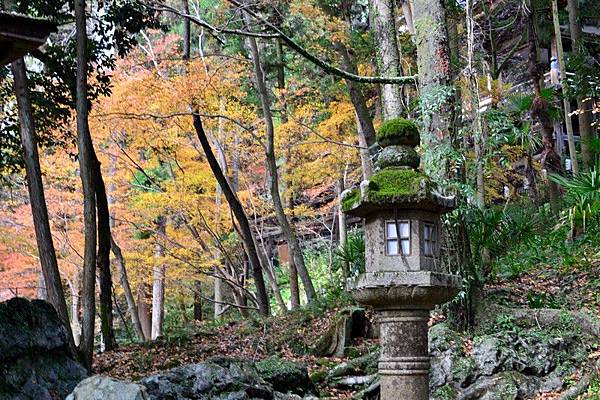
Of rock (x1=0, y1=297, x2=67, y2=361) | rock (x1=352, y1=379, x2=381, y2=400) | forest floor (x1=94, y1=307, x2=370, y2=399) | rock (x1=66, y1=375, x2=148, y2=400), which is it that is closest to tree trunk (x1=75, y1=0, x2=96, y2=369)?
forest floor (x1=94, y1=307, x2=370, y2=399)

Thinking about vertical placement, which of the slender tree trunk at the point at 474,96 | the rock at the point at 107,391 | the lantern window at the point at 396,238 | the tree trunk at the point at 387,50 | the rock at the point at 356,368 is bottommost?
the rock at the point at 107,391

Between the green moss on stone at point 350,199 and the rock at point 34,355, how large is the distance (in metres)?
3.53

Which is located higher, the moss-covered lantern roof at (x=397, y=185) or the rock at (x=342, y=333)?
the moss-covered lantern roof at (x=397, y=185)

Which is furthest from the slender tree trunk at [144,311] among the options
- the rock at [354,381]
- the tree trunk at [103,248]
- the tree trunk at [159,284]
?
the rock at [354,381]

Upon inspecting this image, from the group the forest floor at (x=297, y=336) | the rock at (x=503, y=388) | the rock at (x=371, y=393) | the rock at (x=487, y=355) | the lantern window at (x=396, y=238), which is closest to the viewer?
the lantern window at (x=396, y=238)

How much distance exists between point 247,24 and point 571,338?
31.1 feet

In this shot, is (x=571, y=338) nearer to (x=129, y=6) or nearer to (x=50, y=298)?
(x=50, y=298)

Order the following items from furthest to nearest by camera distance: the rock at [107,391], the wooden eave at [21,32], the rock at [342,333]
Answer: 1. the rock at [342,333]
2. the wooden eave at [21,32]
3. the rock at [107,391]

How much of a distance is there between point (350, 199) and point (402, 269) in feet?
2.27

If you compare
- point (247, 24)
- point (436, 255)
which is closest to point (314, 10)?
point (247, 24)

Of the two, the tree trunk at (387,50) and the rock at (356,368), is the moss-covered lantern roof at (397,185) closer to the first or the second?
the rock at (356,368)

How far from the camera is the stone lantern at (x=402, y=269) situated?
15.6 feet

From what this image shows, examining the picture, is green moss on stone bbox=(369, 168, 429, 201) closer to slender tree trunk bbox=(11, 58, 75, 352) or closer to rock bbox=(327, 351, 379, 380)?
rock bbox=(327, 351, 379, 380)

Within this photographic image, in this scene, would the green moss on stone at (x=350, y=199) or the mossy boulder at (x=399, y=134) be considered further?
the mossy boulder at (x=399, y=134)
